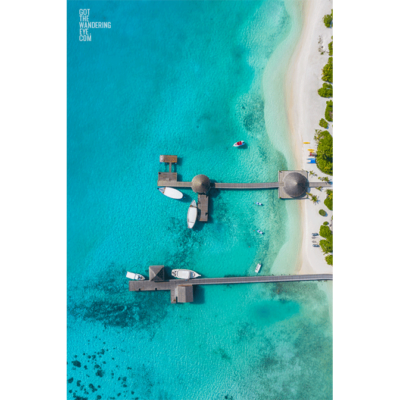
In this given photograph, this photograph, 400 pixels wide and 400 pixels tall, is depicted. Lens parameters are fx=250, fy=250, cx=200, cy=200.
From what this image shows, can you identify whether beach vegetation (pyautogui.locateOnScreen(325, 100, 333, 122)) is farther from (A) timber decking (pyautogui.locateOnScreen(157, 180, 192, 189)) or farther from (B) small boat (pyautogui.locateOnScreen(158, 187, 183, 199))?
(B) small boat (pyautogui.locateOnScreen(158, 187, 183, 199))

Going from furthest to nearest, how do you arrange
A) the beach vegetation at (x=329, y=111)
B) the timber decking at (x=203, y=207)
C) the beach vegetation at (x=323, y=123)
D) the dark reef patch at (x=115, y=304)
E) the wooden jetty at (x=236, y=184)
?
the beach vegetation at (x=323, y=123) < the beach vegetation at (x=329, y=111) < the timber decking at (x=203, y=207) < the dark reef patch at (x=115, y=304) < the wooden jetty at (x=236, y=184)

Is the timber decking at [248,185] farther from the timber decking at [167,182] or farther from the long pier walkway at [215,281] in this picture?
the long pier walkway at [215,281]

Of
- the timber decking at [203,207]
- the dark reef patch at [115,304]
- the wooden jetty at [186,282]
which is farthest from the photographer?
the timber decking at [203,207]

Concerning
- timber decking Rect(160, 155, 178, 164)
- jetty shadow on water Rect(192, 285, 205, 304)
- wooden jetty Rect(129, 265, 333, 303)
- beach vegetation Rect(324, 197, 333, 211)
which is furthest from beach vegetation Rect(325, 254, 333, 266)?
timber decking Rect(160, 155, 178, 164)

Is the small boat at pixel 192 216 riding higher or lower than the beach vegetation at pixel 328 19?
lower

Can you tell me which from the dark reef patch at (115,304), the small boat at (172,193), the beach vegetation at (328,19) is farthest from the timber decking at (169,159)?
the beach vegetation at (328,19)

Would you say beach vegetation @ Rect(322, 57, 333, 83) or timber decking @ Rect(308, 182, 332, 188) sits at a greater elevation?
beach vegetation @ Rect(322, 57, 333, 83)

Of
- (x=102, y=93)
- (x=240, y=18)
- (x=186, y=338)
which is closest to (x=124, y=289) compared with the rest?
(x=186, y=338)
